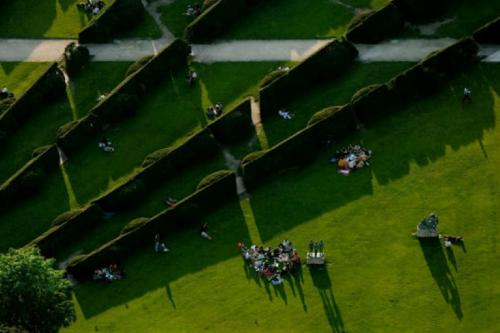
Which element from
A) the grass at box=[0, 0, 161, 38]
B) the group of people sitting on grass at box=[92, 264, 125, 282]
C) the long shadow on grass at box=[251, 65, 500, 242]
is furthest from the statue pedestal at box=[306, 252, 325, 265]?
the grass at box=[0, 0, 161, 38]

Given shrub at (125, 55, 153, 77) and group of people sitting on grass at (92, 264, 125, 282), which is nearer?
group of people sitting on grass at (92, 264, 125, 282)

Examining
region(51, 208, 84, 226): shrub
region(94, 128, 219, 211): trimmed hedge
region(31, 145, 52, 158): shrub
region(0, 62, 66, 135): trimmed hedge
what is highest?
region(0, 62, 66, 135): trimmed hedge

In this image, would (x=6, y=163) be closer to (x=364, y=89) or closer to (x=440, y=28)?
(x=364, y=89)

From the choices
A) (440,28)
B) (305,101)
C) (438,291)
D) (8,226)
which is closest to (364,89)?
(305,101)

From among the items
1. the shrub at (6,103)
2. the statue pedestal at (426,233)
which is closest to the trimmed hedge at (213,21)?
the shrub at (6,103)

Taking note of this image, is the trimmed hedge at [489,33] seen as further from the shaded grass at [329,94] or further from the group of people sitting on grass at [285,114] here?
the group of people sitting on grass at [285,114]

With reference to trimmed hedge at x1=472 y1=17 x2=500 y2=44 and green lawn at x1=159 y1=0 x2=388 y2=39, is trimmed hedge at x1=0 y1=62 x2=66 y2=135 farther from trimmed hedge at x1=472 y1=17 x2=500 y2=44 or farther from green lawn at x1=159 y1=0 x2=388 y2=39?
trimmed hedge at x1=472 y1=17 x2=500 y2=44
